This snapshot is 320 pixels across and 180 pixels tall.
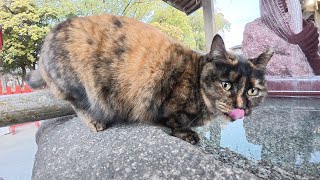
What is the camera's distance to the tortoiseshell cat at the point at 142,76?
3.60 feet

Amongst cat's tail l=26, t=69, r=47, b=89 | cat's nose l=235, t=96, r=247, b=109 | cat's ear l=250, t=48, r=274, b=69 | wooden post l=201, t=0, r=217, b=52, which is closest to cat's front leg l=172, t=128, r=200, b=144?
cat's nose l=235, t=96, r=247, b=109

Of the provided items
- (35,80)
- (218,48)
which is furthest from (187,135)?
(35,80)

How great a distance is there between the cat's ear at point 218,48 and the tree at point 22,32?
7.84 metres

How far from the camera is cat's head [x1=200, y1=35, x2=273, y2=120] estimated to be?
Result: 1.06 metres

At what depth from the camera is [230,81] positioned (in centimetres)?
107

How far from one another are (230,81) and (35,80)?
1125 millimetres

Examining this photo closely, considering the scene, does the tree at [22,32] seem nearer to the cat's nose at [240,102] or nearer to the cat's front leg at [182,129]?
the cat's front leg at [182,129]

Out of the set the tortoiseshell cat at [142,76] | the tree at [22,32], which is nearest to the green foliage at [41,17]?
the tree at [22,32]

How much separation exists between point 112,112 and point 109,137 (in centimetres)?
11

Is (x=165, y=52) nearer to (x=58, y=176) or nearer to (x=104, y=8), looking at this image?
(x=58, y=176)

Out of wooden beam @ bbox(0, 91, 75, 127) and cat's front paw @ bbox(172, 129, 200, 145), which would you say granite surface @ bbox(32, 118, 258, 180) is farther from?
wooden beam @ bbox(0, 91, 75, 127)

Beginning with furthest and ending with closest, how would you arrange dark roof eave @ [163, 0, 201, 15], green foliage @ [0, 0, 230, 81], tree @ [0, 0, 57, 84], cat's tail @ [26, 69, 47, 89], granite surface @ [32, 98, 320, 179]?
tree @ [0, 0, 57, 84], green foliage @ [0, 0, 230, 81], dark roof eave @ [163, 0, 201, 15], cat's tail @ [26, 69, 47, 89], granite surface @ [32, 98, 320, 179]

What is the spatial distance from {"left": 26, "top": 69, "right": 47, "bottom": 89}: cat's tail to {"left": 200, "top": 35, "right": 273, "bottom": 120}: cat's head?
96 centimetres

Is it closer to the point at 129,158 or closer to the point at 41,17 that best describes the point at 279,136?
the point at 129,158
